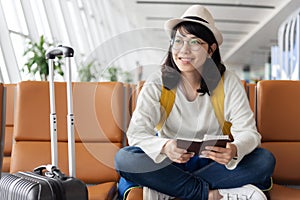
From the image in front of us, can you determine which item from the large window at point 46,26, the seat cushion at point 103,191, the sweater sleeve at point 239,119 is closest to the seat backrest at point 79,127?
the seat cushion at point 103,191

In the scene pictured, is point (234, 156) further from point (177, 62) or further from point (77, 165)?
point (77, 165)

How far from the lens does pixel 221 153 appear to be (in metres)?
1.53

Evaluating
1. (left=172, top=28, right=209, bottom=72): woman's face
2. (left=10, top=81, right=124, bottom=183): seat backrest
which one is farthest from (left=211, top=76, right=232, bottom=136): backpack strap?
(left=10, top=81, right=124, bottom=183): seat backrest

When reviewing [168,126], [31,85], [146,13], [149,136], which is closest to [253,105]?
[168,126]

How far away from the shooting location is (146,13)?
1277cm

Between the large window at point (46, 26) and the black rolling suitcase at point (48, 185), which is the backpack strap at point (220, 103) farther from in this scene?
the large window at point (46, 26)

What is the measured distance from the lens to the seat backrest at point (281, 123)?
6.68 ft

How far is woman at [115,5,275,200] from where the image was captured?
161 centimetres

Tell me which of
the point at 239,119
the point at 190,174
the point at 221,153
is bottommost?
the point at 190,174

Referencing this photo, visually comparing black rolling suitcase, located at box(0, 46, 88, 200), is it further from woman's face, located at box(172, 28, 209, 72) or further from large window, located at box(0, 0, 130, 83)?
large window, located at box(0, 0, 130, 83)

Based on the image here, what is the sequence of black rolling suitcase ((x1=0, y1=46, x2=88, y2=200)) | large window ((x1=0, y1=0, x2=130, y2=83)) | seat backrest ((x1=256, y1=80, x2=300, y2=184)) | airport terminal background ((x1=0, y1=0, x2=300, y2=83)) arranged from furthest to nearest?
large window ((x1=0, y1=0, x2=130, y2=83)) < seat backrest ((x1=256, y1=80, x2=300, y2=184)) < airport terminal background ((x1=0, y1=0, x2=300, y2=83)) < black rolling suitcase ((x1=0, y1=46, x2=88, y2=200))

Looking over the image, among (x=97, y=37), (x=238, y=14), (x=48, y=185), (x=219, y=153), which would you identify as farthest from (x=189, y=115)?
(x=238, y=14)

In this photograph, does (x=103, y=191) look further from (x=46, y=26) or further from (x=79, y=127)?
(x=46, y=26)

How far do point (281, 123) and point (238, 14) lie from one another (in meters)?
10.4
